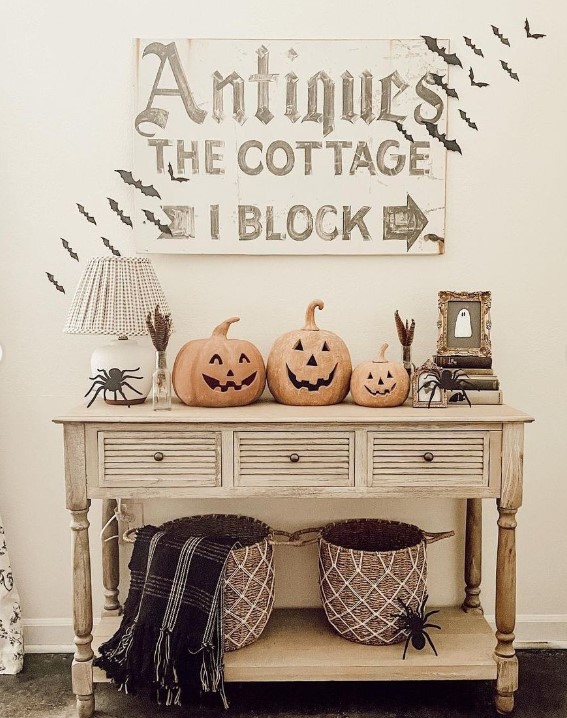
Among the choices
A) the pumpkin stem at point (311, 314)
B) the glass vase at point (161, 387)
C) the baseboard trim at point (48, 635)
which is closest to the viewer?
the glass vase at point (161, 387)

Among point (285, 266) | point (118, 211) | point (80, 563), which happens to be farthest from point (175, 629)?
point (118, 211)

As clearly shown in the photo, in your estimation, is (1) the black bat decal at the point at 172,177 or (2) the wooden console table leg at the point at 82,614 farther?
(1) the black bat decal at the point at 172,177

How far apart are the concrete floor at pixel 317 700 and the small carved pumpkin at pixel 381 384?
0.94 m

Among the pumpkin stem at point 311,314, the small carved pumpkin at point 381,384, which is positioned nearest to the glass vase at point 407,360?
the small carved pumpkin at point 381,384

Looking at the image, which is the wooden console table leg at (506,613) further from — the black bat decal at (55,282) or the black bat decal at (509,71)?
the black bat decal at (55,282)

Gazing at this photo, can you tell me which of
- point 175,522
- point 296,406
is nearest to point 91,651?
point 175,522

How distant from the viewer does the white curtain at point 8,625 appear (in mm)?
2324

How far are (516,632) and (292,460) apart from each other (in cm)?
124

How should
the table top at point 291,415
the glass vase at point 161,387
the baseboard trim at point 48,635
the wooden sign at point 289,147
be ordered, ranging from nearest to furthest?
1. the table top at point 291,415
2. the glass vase at point 161,387
3. the wooden sign at point 289,147
4. the baseboard trim at point 48,635

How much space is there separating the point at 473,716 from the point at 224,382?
4.14ft

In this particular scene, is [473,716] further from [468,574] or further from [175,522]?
[175,522]

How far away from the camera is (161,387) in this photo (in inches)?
80.7

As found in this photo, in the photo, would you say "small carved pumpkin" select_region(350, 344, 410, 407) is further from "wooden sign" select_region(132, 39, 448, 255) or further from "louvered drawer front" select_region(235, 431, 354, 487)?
"wooden sign" select_region(132, 39, 448, 255)

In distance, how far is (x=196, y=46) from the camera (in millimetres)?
2314
